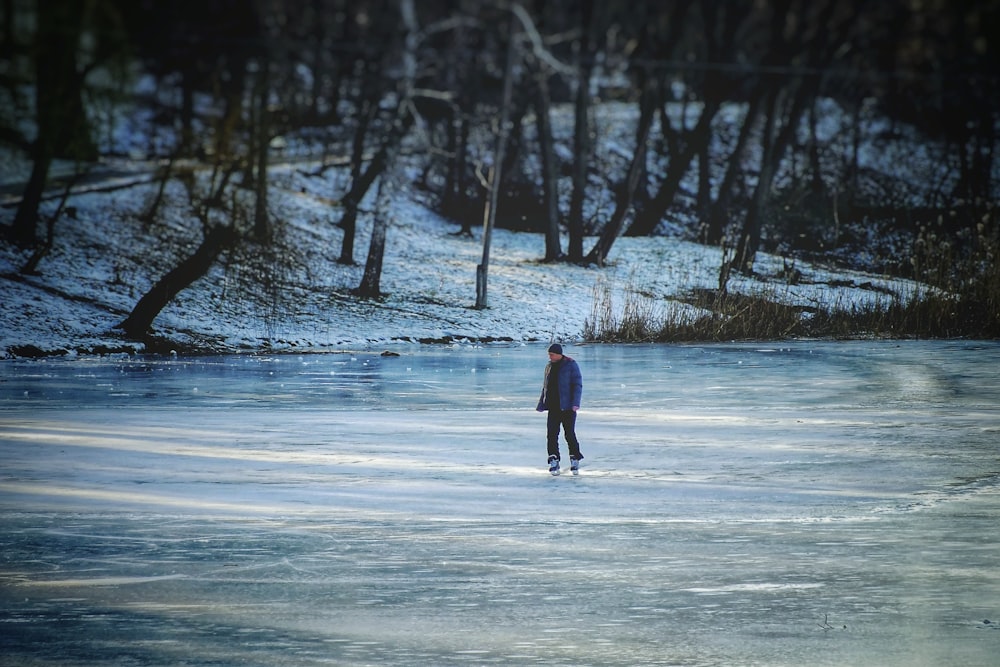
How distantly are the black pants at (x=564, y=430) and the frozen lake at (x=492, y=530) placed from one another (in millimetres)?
256

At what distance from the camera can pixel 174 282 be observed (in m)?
29.5

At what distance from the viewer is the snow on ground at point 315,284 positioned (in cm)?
2816

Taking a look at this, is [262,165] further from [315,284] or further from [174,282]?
[174,282]

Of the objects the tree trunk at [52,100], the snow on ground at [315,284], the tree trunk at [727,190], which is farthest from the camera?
the tree trunk at [727,190]

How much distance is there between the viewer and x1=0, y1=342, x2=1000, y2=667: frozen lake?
6.95m

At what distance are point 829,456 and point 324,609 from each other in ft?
22.8

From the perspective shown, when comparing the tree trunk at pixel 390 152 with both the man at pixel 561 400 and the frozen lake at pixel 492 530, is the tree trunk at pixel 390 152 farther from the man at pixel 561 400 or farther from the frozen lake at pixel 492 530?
the man at pixel 561 400

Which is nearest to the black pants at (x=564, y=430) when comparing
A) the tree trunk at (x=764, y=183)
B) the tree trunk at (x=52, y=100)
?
the tree trunk at (x=52, y=100)

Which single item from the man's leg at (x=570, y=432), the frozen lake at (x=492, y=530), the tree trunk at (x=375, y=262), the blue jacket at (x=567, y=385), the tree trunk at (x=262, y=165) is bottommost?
the frozen lake at (x=492, y=530)

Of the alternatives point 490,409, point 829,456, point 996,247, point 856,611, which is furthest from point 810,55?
point 856,611

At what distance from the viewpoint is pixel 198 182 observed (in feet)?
125

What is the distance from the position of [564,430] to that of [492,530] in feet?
8.79

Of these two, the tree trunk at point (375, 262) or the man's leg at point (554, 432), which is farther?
the tree trunk at point (375, 262)

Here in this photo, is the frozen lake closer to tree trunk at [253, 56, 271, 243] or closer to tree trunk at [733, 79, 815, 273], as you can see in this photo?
tree trunk at [253, 56, 271, 243]
